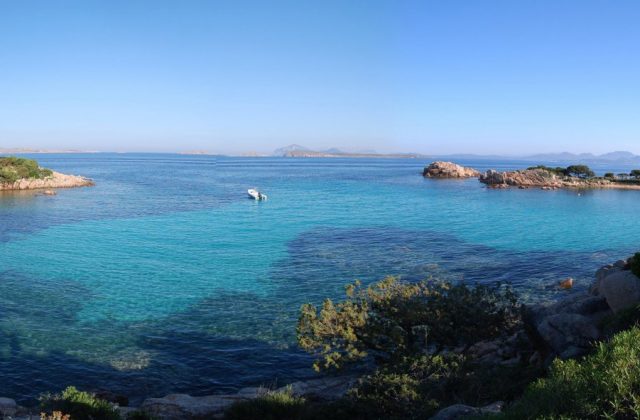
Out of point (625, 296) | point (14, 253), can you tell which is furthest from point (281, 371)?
point (14, 253)

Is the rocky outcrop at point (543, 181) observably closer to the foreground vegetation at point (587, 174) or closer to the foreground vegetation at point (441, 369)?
the foreground vegetation at point (587, 174)

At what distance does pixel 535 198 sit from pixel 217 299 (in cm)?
8028

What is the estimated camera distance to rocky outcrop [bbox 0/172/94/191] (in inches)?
3745

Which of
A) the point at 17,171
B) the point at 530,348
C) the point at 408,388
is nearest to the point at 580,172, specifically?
the point at 530,348

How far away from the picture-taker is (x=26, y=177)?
Answer: 319 feet

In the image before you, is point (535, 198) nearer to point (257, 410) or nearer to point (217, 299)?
point (217, 299)

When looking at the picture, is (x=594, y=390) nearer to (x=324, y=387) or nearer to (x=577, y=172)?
(x=324, y=387)

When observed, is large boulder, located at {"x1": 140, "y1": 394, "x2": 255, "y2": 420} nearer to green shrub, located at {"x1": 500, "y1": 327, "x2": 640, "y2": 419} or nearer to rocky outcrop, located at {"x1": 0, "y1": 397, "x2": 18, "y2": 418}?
rocky outcrop, located at {"x1": 0, "y1": 397, "x2": 18, "y2": 418}

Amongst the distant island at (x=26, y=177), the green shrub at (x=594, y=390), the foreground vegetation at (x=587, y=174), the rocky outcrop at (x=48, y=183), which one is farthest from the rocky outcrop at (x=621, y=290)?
the foreground vegetation at (x=587, y=174)

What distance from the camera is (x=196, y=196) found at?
316 ft

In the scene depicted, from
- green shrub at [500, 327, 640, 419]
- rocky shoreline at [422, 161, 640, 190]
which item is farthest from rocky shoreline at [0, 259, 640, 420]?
rocky shoreline at [422, 161, 640, 190]

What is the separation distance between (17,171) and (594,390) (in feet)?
363

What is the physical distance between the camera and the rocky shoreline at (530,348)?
16062mm

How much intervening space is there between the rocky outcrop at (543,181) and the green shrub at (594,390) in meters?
115
